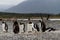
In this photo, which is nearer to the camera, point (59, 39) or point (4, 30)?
point (59, 39)

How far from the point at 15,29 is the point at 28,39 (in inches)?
217

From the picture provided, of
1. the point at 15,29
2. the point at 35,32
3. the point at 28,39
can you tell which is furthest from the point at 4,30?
the point at 28,39

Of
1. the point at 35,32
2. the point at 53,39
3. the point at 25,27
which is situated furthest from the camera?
the point at 25,27

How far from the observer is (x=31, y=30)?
82.6ft

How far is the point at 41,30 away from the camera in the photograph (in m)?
25.8

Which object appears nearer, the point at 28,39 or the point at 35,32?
the point at 28,39

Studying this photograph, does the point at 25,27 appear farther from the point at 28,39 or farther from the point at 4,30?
the point at 28,39

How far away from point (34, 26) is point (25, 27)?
2.87 feet

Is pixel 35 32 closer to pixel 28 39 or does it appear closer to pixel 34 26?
pixel 34 26

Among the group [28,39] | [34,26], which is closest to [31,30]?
[34,26]

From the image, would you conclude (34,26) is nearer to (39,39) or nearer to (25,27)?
(25,27)

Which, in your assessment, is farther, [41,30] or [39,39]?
[41,30]

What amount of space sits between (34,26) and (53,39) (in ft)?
22.3

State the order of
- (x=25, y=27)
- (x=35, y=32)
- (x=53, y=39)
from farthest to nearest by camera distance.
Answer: (x=25, y=27) < (x=35, y=32) < (x=53, y=39)
